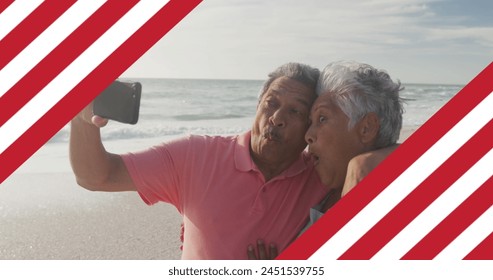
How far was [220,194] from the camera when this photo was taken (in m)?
2.06

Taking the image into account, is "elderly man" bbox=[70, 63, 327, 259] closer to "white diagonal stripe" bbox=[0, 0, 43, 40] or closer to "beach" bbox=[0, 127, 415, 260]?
"white diagonal stripe" bbox=[0, 0, 43, 40]

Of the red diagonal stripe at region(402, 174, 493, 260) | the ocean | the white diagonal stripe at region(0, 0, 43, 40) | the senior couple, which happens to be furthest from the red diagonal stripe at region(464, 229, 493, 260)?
the ocean

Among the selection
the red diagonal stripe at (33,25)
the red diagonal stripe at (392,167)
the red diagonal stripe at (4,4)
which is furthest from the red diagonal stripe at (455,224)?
the red diagonal stripe at (4,4)

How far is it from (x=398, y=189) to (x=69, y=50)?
1389 millimetres

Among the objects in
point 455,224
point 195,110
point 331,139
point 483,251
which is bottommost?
point 195,110

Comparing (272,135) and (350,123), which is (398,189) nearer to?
(350,123)

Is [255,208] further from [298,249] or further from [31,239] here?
[31,239]

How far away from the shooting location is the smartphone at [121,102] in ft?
6.24

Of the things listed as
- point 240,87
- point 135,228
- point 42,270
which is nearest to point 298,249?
point 42,270

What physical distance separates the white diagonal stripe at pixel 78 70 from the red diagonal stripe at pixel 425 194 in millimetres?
1206

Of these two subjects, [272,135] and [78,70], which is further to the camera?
[78,70]

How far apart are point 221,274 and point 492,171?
1007 mm

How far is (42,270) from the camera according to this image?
233 cm

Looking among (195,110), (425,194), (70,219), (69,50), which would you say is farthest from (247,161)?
(195,110)
